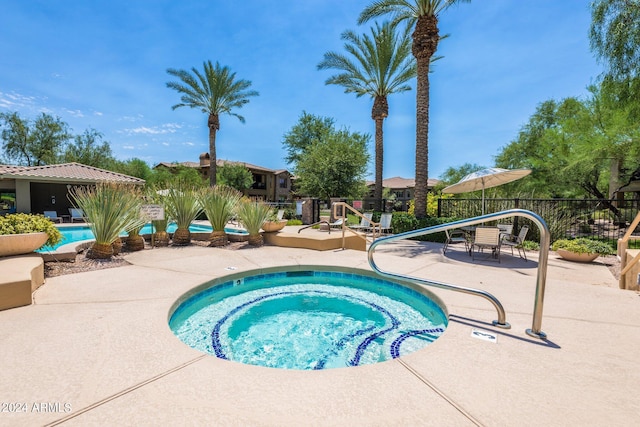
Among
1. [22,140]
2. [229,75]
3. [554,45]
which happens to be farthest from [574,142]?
[22,140]

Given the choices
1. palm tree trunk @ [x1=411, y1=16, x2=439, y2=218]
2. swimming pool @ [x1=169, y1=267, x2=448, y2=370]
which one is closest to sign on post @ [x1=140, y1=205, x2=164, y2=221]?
swimming pool @ [x1=169, y1=267, x2=448, y2=370]

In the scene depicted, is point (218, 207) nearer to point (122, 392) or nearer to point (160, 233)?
point (160, 233)

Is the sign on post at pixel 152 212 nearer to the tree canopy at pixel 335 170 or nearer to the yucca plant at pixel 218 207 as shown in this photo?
the yucca plant at pixel 218 207

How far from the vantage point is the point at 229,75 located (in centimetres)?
2045

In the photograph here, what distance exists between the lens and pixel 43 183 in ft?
60.3

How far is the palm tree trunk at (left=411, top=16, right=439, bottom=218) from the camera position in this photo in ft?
36.4

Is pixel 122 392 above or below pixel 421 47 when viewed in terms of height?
below

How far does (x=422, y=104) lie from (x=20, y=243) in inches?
489

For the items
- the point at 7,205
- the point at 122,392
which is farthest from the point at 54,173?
the point at 122,392

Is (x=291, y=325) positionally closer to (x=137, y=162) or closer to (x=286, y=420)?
(x=286, y=420)

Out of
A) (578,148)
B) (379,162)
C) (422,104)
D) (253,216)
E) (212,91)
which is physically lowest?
(253,216)

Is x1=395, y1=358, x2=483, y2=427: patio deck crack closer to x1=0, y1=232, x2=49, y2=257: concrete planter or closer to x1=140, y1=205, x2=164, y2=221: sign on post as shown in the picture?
x1=0, y1=232, x2=49, y2=257: concrete planter

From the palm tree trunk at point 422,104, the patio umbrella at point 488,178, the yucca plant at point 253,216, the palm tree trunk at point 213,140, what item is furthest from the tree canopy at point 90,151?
the patio umbrella at point 488,178

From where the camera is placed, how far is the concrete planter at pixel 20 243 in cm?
409
